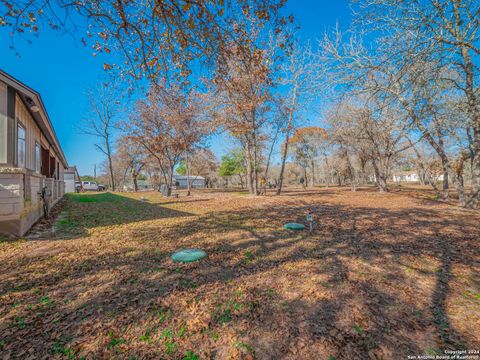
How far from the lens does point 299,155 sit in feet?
103

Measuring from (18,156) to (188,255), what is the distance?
6.10 meters

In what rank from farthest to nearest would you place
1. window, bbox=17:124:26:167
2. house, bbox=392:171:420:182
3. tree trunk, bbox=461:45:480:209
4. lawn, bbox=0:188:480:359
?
house, bbox=392:171:420:182 < window, bbox=17:124:26:167 < tree trunk, bbox=461:45:480:209 < lawn, bbox=0:188:480:359

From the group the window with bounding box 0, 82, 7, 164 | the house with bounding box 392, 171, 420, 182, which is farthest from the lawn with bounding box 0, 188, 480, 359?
the house with bounding box 392, 171, 420, 182

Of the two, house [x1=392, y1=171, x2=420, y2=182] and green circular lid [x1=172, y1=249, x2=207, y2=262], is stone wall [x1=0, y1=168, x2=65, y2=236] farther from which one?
house [x1=392, y1=171, x2=420, y2=182]

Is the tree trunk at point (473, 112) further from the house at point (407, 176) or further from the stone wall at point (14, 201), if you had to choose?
the house at point (407, 176)

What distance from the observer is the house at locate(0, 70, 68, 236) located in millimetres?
4492

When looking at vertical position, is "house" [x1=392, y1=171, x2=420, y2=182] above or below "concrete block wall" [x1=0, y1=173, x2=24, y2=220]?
above

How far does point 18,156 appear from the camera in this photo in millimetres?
5891

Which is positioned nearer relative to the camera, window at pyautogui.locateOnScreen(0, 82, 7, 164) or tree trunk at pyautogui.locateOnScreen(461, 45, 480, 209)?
window at pyautogui.locateOnScreen(0, 82, 7, 164)

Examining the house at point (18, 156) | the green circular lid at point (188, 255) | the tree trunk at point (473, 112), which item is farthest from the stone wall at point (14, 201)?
the tree trunk at point (473, 112)

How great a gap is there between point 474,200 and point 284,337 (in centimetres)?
1116

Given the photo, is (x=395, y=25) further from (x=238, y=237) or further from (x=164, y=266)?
(x=164, y=266)

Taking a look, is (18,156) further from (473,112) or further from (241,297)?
(473,112)

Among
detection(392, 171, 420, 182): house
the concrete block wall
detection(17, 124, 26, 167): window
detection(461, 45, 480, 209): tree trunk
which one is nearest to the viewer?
the concrete block wall
